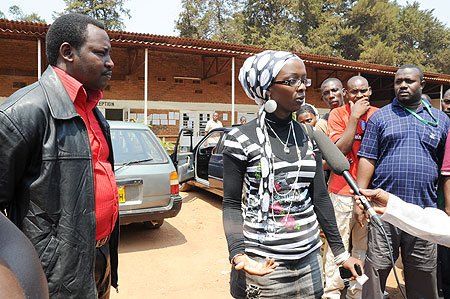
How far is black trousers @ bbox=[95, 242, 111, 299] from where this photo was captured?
6.10 feet

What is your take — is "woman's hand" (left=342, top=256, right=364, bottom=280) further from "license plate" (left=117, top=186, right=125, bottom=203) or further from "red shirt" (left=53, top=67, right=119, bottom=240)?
"license plate" (left=117, top=186, right=125, bottom=203)

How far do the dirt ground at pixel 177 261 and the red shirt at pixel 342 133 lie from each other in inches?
51.8

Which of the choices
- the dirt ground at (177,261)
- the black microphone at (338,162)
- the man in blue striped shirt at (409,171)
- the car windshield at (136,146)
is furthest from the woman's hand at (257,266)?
the car windshield at (136,146)

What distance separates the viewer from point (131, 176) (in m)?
4.52

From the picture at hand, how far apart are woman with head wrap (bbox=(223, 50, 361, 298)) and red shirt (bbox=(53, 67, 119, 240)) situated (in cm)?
62

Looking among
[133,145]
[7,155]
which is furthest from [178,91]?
[7,155]

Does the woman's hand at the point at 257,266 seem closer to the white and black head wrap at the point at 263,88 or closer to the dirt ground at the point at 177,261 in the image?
the white and black head wrap at the point at 263,88

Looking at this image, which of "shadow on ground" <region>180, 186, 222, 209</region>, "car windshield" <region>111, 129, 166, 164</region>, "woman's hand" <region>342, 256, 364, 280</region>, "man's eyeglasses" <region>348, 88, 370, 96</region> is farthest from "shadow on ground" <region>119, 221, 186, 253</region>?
"woman's hand" <region>342, 256, 364, 280</region>

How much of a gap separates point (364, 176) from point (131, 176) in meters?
2.94

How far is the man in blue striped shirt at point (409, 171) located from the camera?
2.62 metres

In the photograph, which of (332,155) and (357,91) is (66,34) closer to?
(332,155)

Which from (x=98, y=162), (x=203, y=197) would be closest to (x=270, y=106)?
(x=98, y=162)

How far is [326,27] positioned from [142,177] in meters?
29.9

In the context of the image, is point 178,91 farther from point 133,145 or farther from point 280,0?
point 280,0
